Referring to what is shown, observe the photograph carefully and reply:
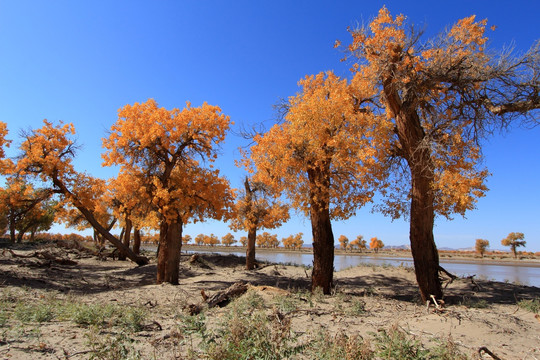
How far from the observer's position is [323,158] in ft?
27.5

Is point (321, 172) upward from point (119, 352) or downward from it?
upward

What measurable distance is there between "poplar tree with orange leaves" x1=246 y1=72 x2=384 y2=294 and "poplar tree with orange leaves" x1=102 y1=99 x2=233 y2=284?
10.2 ft

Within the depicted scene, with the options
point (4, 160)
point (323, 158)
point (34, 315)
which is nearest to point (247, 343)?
point (34, 315)

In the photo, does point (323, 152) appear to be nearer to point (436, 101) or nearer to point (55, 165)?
point (436, 101)

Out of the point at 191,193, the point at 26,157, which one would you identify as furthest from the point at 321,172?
the point at 26,157

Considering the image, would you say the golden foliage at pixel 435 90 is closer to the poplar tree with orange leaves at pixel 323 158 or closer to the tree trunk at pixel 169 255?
the poplar tree with orange leaves at pixel 323 158

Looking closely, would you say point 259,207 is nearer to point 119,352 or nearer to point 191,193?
point 191,193

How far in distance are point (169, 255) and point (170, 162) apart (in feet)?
12.5

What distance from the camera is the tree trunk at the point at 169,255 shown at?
11.6m

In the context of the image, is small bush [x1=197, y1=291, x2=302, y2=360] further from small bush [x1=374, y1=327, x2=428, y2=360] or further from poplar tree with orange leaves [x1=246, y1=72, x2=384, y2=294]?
poplar tree with orange leaves [x1=246, y1=72, x2=384, y2=294]

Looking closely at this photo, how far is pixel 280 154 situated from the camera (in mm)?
9109

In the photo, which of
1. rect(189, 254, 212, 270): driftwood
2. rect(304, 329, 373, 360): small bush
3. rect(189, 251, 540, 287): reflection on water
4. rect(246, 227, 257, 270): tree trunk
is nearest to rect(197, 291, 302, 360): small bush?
rect(304, 329, 373, 360): small bush

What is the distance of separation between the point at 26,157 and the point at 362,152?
47.5 ft

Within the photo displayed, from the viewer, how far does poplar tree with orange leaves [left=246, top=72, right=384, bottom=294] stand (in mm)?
8461
